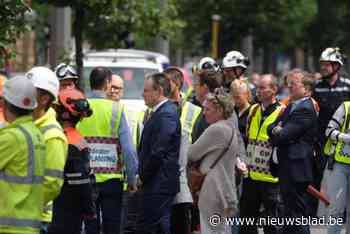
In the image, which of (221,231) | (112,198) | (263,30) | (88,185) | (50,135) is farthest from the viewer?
(263,30)

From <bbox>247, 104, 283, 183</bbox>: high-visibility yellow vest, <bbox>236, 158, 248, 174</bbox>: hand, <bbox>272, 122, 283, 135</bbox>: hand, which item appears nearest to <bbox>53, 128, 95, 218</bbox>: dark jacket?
<bbox>236, 158, 248, 174</bbox>: hand

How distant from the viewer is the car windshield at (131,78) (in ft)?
65.9

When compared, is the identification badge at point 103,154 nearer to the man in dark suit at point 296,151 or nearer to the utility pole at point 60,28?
the man in dark suit at point 296,151

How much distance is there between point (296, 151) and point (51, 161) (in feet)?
15.6

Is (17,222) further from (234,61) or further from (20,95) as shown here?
(234,61)

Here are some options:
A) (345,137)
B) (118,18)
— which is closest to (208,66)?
(345,137)

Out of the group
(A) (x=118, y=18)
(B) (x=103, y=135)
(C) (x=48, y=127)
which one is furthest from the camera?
(A) (x=118, y=18)

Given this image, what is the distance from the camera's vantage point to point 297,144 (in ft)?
40.9

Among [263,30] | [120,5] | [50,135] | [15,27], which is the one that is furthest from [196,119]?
[263,30]

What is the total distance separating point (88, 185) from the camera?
945cm

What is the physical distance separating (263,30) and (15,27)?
29.6 m

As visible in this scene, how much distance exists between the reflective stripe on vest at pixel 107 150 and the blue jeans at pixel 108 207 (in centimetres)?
14

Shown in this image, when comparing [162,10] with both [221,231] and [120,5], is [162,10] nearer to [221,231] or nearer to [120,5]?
[120,5]

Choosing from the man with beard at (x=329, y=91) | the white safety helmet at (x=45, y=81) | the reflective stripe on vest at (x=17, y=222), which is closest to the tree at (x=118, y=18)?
the man with beard at (x=329, y=91)
